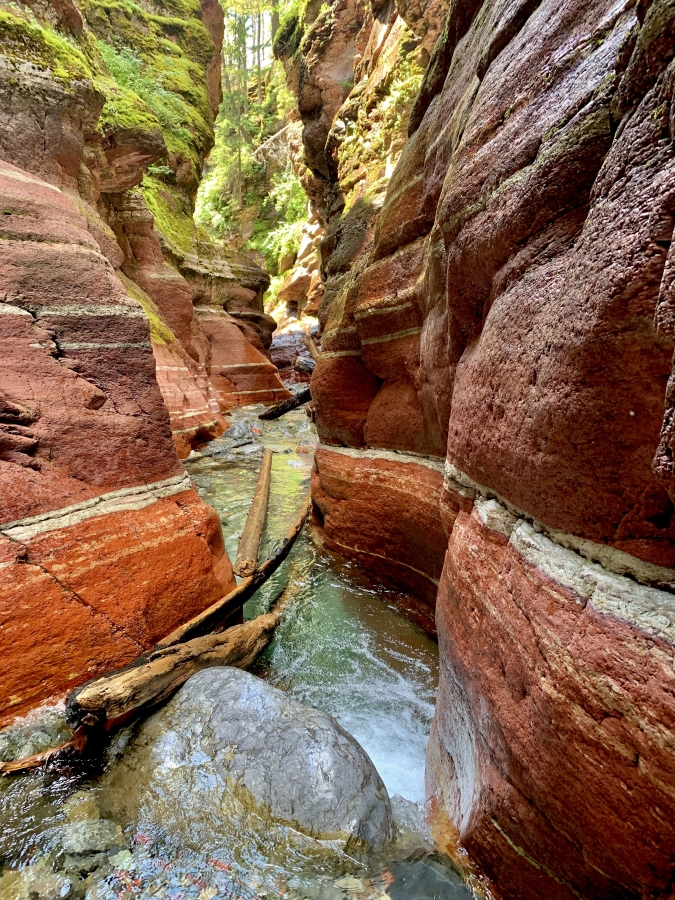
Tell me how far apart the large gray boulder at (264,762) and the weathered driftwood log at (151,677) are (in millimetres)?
129

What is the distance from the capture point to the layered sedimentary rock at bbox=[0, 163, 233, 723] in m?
2.35

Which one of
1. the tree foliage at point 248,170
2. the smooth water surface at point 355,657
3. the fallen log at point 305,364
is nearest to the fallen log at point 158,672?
the smooth water surface at point 355,657

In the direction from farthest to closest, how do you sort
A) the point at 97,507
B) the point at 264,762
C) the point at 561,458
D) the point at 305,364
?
→ 1. the point at 305,364
2. the point at 97,507
3. the point at 264,762
4. the point at 561,458

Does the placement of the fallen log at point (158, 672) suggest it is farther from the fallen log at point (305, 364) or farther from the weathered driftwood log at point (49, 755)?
the fallen log at point (305, 364)

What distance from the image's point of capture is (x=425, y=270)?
3053 millimetres

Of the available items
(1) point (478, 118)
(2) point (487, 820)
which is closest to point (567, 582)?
(2) point (487, 820)

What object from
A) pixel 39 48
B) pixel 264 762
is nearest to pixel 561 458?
pixel 264 762

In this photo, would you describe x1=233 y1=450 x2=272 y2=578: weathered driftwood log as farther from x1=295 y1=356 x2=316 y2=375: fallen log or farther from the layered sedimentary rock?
x1=295 y1=356 x2=316 y2=375: fallen log

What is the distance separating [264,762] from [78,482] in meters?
1.99

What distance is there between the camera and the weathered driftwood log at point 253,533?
3.69m

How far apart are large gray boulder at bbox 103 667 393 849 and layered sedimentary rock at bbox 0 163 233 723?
65 cm

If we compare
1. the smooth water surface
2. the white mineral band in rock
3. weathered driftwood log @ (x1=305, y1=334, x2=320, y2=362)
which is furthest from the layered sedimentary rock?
weathered driftwood log @ (x1=305, y1=334, x2=320, y2=362)

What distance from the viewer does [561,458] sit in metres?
1.35

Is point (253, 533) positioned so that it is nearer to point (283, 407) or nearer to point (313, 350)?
point (313, 350)
